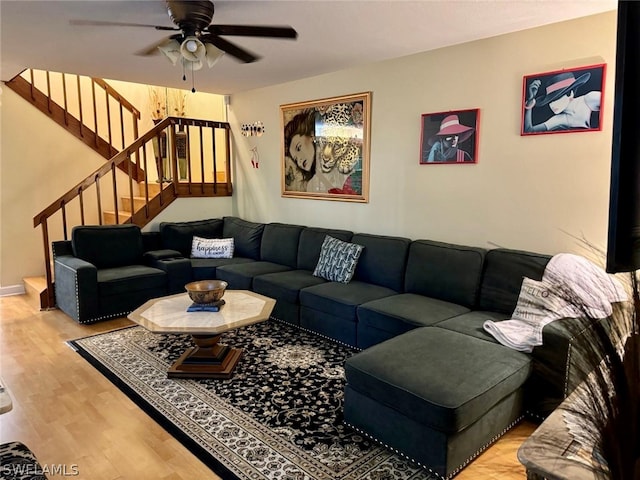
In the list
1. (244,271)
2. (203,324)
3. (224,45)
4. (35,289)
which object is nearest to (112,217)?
(35,289)

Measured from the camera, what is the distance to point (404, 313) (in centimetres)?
304

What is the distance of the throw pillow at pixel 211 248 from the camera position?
A: 16.8 ft

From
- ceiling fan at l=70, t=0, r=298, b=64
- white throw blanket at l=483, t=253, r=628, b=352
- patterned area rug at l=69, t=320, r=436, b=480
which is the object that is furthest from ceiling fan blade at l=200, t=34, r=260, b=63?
white throw blanket at l=483, t=253, r=628, b=352

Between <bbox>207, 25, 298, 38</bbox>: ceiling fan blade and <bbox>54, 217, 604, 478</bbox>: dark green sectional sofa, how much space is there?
6.09 ft

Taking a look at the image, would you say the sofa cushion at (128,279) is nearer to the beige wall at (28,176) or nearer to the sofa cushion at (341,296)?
the beige wall at (28,176)

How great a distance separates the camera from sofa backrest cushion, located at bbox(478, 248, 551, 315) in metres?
2.95

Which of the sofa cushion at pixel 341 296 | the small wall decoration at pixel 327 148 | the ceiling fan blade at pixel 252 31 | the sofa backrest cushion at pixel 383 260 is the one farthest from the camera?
the small wall decoration at pixel 327 148

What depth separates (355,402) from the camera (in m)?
2.31

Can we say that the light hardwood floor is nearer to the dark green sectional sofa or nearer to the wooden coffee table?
the dark green sectional sofa

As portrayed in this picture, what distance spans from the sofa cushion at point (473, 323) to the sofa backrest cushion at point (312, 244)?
157 centimetres

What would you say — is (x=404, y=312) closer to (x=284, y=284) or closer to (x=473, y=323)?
(x=473, y=323)

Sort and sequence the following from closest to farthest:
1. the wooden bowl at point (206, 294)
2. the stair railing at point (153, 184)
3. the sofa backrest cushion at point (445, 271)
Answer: the wooden bowl at point (206, 294), the sofa backrest cushion at point (445, 271), the stair railing at point (153, 184)

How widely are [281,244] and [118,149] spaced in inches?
120

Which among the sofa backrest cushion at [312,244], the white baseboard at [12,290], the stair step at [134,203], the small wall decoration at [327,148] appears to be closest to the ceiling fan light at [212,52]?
the small wall decoration at [327,148]
